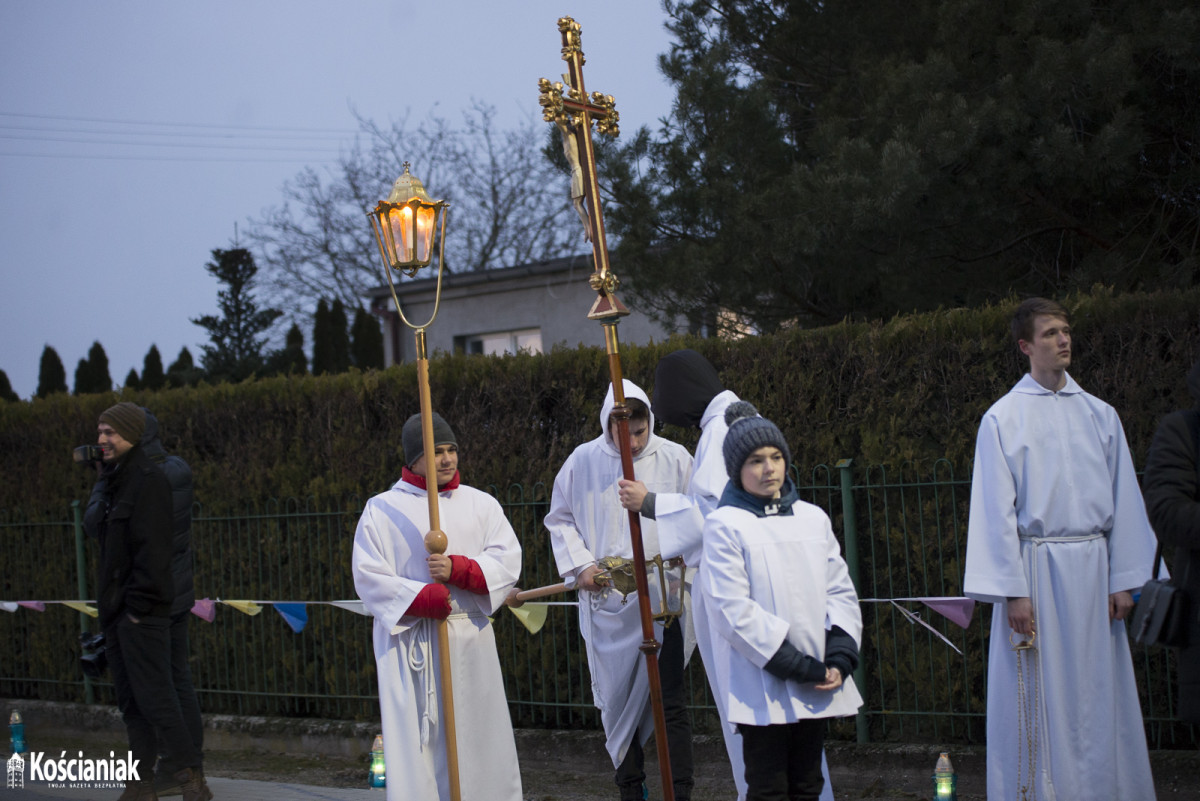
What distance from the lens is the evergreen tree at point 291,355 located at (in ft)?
106

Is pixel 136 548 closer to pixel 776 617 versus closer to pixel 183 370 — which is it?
pixel 776 617

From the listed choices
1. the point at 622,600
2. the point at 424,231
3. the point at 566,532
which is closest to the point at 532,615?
the point at 566,532

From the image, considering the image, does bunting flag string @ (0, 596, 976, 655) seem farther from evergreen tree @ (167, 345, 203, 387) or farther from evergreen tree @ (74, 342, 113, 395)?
evergreen tree @ (74, 342, 113, 395)

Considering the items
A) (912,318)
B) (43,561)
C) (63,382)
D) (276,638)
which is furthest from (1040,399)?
(63,382)

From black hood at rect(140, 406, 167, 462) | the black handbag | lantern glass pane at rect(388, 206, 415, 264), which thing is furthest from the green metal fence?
lantern glass pane at rect(388, 206, 415, 264)

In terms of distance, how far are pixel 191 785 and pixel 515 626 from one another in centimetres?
235

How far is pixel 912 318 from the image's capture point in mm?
6758

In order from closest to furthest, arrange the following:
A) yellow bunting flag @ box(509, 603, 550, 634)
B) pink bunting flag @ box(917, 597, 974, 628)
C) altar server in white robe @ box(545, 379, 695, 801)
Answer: altar server in white robe @ box(545, 379, 695, 801) → pink bunting flag @ box(917, 597, 974, 628) → yellow bunting flag @ box(509, 603, 550, 634)

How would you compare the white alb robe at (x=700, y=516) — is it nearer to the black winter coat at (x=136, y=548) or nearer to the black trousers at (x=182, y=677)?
the black winter coat at (x=136, y=548)

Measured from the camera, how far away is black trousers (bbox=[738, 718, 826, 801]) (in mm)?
4242

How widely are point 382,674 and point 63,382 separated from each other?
33.3 meters

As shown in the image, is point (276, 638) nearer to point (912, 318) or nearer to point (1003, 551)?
point (912, 318)

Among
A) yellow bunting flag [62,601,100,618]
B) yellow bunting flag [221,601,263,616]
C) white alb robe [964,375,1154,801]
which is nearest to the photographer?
white alb robe [964,375,1154,801]

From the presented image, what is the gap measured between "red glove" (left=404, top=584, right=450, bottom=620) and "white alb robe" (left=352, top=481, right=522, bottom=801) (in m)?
0.03
